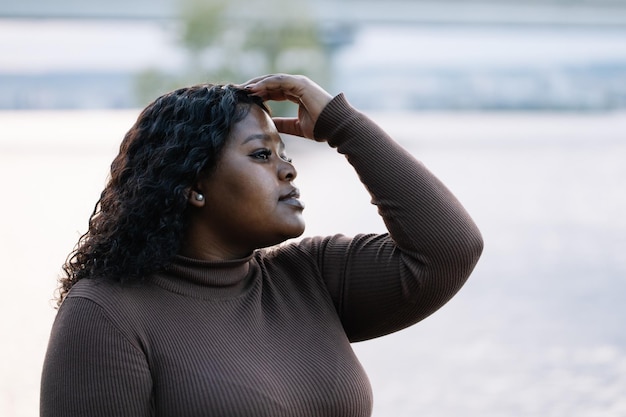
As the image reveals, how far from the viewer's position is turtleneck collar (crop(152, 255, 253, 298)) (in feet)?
6.13

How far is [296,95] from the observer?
211 centimetres

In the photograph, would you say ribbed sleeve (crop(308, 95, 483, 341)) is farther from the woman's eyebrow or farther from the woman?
the woman's eyebrow

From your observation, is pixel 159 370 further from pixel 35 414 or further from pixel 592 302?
pixel 592 302

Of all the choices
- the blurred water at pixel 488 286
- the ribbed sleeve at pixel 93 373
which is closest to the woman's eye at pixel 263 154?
the ribbed sleeve at pixel 93 373

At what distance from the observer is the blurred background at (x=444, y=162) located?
573cm

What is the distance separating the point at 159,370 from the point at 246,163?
421mm

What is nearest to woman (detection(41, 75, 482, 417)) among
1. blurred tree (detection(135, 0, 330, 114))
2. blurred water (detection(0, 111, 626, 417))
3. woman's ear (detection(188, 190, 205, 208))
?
woman's ear (detection(188, 190, 205, 208))

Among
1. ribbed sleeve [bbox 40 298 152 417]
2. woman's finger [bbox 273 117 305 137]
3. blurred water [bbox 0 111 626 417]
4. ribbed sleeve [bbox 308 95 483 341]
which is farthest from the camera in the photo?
blurred water [bbox 0 111 626 417]

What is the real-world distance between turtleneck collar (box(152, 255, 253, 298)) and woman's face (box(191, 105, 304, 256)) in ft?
0.16

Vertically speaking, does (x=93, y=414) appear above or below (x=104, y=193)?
below

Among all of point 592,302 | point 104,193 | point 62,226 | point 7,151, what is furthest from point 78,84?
point 104,193

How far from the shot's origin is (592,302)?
24.9 feet

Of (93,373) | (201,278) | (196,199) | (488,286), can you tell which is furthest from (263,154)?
(488,286)

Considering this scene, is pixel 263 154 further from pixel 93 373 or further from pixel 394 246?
pixel 93 373
